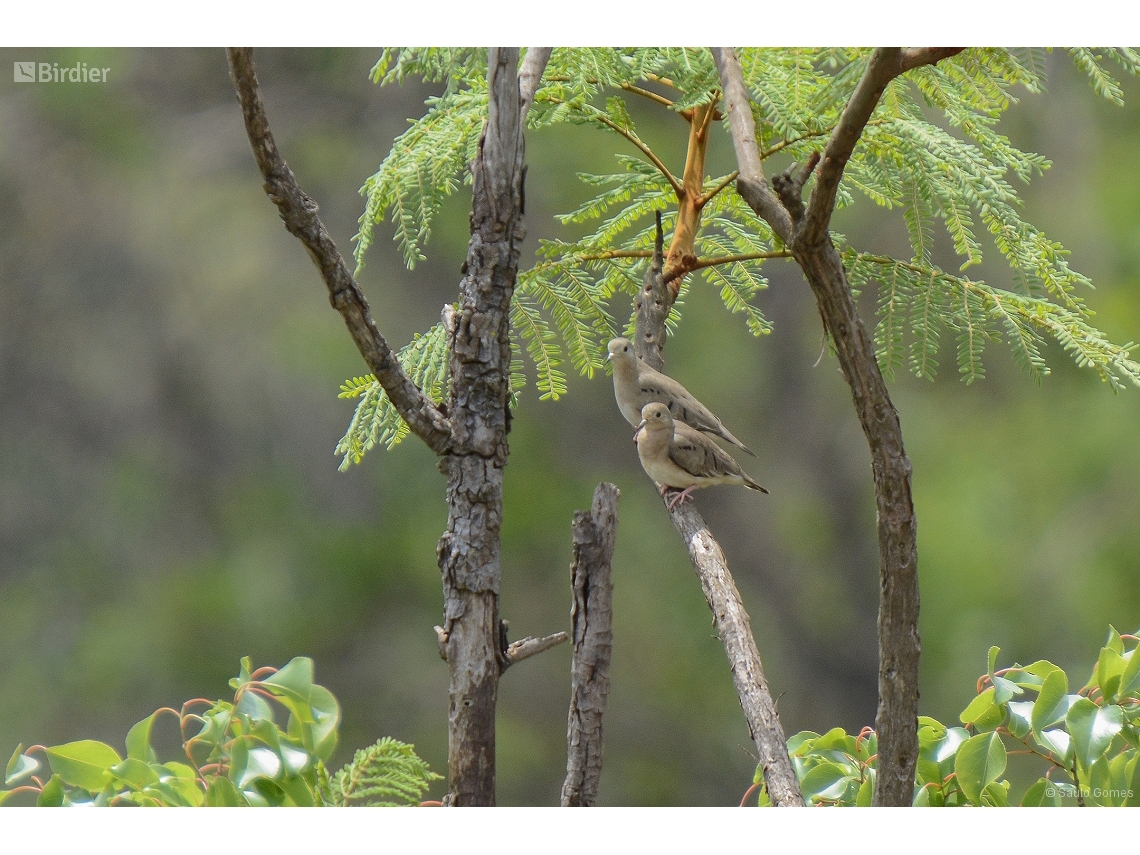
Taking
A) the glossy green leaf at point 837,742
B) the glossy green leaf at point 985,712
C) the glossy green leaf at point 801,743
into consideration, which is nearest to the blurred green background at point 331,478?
the glossy green leaf at point 801,743

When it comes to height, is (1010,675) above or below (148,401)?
below

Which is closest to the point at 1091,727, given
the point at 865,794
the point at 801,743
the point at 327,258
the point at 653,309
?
the point at 865,794

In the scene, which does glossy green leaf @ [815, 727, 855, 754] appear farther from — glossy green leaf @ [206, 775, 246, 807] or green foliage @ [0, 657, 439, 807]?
glossy green leaf @ [206, 775, 246, 807]

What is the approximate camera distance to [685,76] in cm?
146

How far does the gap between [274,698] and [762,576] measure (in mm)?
3282

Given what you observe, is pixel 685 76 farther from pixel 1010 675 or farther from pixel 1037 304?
pixel 1010 675

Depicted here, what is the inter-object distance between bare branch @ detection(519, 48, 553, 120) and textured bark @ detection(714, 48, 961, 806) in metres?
0.33

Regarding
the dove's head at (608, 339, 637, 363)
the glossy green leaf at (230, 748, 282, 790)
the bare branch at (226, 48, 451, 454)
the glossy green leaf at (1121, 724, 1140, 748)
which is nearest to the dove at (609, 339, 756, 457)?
the dove's head at (608, 339, 637, 363)

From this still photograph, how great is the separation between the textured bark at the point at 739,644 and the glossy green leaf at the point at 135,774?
0.69 m

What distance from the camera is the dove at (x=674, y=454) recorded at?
6.11 ft

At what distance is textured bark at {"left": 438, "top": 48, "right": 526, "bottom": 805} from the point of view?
112 centimetres

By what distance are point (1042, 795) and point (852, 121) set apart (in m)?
0.87

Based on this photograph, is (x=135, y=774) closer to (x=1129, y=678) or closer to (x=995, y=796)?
(x=995, y=796)

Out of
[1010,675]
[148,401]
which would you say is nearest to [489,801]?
[1010,675]
